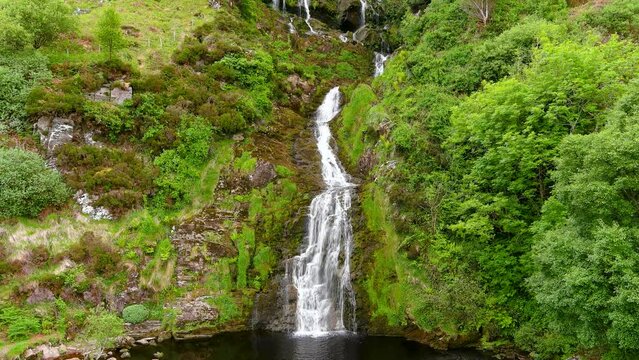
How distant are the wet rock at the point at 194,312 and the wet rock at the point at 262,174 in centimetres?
971

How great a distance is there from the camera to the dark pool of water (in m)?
23.0

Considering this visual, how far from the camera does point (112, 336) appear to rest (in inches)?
896

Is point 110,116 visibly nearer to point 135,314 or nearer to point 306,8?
point 135,314

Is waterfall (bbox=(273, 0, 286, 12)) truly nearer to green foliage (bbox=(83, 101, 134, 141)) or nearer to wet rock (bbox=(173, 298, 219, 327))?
green foliage (bbox=(83, 101, 134, 141))

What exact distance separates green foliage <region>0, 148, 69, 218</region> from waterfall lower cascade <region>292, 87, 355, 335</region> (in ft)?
54.6

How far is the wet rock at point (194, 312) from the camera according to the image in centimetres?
2689

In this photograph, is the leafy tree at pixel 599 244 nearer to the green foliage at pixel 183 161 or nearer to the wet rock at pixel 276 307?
the wet rock at pixel 276 307

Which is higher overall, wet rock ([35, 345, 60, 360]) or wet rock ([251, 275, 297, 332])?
wet rock ([251, 275, 297, 332])

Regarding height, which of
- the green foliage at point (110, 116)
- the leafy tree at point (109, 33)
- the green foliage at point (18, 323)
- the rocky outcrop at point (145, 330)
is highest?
the leafy tree at point (109, 33)

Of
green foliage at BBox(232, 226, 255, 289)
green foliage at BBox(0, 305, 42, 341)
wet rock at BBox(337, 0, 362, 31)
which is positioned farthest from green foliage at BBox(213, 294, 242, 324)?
wet rock at BBox(337, 0, 362, 31)

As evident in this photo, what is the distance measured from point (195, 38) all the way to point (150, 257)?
26.0 meters

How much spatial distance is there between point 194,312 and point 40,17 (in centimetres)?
2865

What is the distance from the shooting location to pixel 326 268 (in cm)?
2900

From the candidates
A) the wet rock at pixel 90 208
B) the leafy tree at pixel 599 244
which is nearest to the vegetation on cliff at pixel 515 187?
the leafy tree at pixel 599 244
